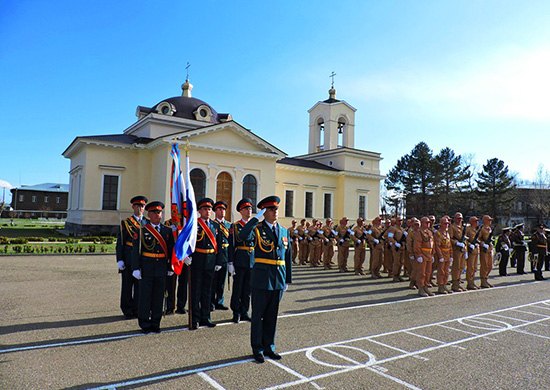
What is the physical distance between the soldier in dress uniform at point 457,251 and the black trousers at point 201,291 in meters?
7.19

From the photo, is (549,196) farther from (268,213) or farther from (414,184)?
(268,213)

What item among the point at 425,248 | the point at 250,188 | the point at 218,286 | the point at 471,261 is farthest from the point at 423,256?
the point at 250,188

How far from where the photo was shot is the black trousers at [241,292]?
22.1 feet

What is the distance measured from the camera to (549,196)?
51.6 m

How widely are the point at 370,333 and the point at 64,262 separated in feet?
38.3

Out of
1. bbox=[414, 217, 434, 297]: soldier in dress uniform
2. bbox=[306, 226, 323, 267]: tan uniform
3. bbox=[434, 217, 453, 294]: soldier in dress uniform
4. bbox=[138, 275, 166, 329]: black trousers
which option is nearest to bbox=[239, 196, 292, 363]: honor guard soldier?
bbox=[138, 275, 166, 329]: black trousers

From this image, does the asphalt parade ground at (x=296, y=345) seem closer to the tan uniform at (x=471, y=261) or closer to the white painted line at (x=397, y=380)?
the white painted line at (x=397, y=380)

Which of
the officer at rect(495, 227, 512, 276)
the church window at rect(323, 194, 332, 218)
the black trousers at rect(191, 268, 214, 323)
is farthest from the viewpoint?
the church window at rect(323, 194, 332, 218)

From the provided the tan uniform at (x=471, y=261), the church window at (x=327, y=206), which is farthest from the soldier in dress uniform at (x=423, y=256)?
the church window at (x=327, y=206)

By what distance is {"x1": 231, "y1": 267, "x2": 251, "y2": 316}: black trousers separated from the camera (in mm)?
6742

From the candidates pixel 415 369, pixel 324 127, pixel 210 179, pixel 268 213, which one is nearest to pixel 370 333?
pixel 415 369

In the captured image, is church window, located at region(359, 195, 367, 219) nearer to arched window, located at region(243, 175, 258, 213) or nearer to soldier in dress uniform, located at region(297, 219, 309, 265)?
arched window, located at region(243, 175, 258, 213)

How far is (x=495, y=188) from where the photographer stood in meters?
53.7

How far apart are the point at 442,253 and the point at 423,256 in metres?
0.86
